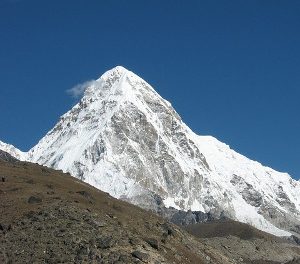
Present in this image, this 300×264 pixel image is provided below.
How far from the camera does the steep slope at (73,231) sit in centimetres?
A: 11219

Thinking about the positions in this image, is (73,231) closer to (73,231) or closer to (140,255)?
(73,231)

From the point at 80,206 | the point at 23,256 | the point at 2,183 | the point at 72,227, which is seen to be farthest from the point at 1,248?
the point at 2,183

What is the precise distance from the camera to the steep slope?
4417 inches

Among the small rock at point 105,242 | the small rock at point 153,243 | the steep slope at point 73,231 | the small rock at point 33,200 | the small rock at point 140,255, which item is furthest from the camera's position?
the small rock at point 33,200

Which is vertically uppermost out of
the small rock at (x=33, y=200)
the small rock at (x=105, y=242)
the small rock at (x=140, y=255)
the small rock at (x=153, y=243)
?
the small rock at (x=33, y=200)

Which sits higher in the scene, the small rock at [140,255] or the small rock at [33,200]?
the small rock at [33,200]

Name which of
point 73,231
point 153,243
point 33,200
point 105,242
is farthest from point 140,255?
point 33,200

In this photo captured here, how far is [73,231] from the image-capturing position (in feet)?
393

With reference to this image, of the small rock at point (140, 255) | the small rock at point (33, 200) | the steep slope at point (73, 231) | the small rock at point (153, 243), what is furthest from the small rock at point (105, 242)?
the small rock at point (33, 200)

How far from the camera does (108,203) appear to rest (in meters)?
159

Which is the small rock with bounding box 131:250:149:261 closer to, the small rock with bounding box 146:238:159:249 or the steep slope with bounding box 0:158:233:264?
the steep slope with bounding box 0:158:233:264

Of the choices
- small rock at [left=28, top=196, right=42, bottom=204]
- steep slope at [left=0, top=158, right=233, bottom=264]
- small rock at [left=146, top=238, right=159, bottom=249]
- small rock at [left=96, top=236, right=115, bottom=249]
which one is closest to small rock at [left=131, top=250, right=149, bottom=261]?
steep slope at [left=0, top=158, right=233, bottom=264]

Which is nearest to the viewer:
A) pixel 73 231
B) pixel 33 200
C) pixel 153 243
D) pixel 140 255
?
pixel 140 255

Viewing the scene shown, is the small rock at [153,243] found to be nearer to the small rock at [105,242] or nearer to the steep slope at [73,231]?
the steep slope at [73,231]
